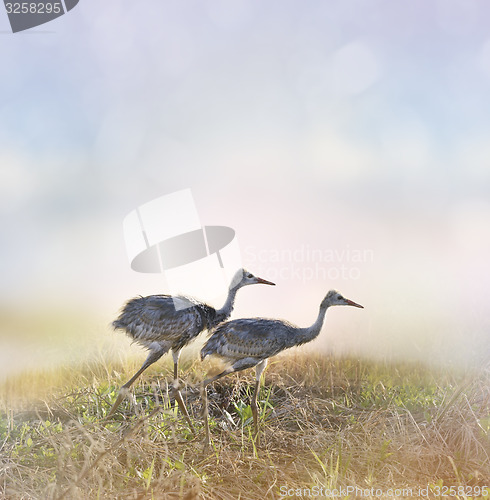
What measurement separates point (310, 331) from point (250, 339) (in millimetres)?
741

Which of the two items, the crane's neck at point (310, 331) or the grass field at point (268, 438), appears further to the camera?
the crane's neck at point (310, 331)

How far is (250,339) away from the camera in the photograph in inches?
273

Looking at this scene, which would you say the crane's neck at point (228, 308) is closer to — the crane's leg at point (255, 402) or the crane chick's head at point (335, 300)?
the crane's leg at point (255, 402)

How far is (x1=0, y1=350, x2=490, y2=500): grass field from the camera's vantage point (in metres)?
4.89

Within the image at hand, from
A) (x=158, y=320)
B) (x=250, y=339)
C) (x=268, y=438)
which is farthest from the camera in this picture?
(x=158, y=320)

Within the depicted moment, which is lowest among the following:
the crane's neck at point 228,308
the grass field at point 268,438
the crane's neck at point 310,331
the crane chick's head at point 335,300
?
the grass field at point 268,438

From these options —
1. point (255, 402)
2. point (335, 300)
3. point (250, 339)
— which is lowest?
point (255, 402)

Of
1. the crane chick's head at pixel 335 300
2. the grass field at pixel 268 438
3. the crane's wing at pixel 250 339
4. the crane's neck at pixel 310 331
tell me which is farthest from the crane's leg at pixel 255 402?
the crane chick's head at pixel 335 300

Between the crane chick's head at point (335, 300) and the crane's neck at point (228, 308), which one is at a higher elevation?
the crane's neck at point (228, 308)

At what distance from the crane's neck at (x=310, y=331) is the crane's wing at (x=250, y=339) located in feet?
0.33

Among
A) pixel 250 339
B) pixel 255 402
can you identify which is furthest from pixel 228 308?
pixel 255 402

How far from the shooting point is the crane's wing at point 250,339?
6.91 metres

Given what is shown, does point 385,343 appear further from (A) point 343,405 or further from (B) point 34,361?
(B) point 34,361

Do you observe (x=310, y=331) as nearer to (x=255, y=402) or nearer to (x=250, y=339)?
(x=250, y=339)
